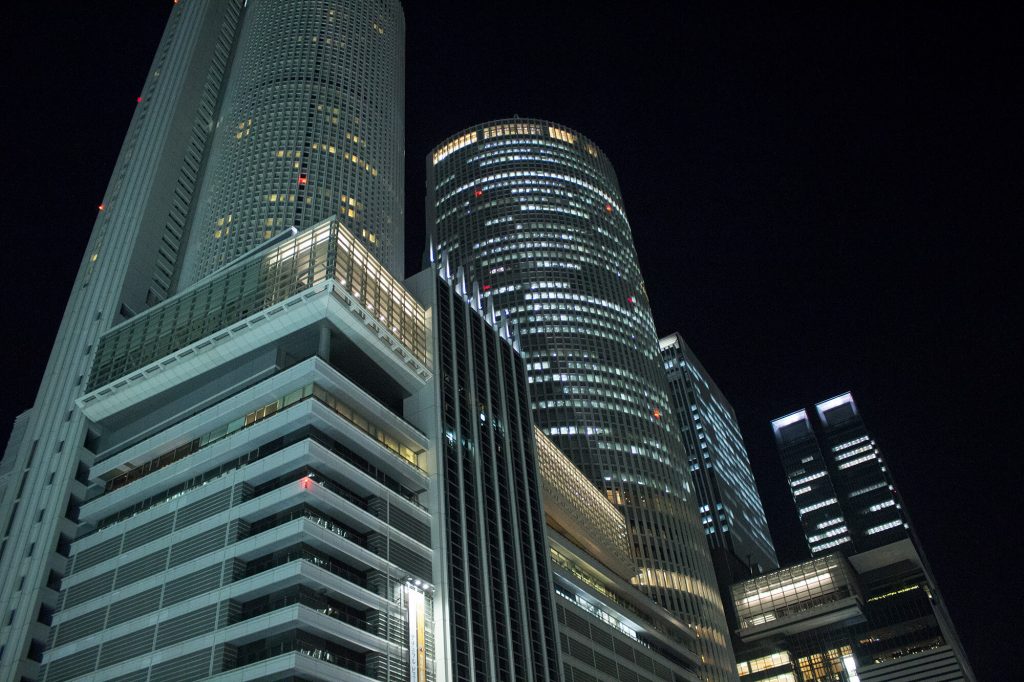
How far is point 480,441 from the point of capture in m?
93.9

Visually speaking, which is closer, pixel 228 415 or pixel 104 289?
pixel 228 415

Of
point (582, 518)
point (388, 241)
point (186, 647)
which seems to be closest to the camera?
point (186, 647)

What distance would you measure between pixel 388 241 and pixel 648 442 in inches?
2885

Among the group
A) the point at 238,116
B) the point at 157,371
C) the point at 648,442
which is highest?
the point at 238,116

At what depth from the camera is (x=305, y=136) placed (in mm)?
160875

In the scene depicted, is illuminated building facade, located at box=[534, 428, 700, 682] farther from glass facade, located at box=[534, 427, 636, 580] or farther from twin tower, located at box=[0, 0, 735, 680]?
twin tower, located at box=[0, 0, 735, 680]

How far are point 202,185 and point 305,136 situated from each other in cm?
2062

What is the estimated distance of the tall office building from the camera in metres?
98.0

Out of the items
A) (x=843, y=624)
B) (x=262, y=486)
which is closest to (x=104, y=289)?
(x=262, y=486)

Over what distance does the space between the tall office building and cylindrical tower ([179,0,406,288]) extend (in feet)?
1.09

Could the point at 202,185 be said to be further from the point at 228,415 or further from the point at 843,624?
the point at 843,624

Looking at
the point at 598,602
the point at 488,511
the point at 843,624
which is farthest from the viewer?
the point at 843,624

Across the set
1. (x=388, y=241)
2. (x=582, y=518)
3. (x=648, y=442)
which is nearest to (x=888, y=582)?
(x=648, y=442)

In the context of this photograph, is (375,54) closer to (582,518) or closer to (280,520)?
(582,518)
